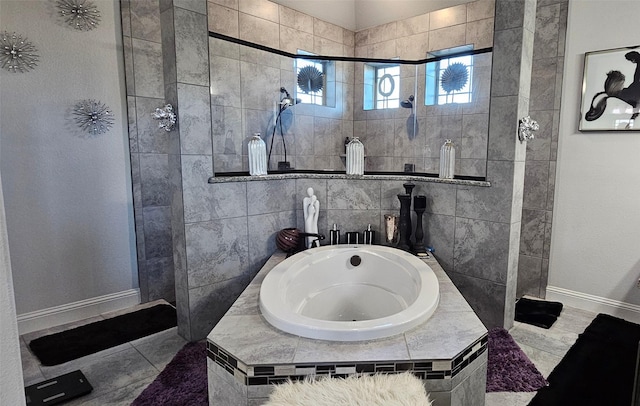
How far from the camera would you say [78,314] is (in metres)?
2.97

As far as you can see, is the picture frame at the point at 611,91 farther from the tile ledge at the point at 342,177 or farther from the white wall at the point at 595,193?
the tile ledge at the point at 342,177

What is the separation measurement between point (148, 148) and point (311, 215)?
152 centimetres

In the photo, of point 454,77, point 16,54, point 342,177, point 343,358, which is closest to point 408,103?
point 454,77

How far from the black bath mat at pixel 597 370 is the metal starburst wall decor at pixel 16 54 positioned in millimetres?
3748

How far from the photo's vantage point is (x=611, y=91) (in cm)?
290

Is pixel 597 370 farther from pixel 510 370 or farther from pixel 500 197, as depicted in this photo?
pixel 500 197

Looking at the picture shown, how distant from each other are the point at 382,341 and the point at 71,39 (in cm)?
298

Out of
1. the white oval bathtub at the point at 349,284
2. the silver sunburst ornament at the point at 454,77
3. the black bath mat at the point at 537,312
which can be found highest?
the silver sunburst ornament at the point at 454,77

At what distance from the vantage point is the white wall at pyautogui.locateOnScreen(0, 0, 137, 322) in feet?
8.58

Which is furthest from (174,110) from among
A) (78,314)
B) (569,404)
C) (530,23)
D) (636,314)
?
(636,314)

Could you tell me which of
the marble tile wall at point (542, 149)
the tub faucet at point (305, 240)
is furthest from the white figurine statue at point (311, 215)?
the marble tile wall at point (542, 149)

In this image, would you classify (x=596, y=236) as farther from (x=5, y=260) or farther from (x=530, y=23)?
(x=5, y=260)

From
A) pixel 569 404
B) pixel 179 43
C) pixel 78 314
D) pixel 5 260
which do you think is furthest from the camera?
pixel 78 314

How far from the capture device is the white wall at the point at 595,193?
113 inches
